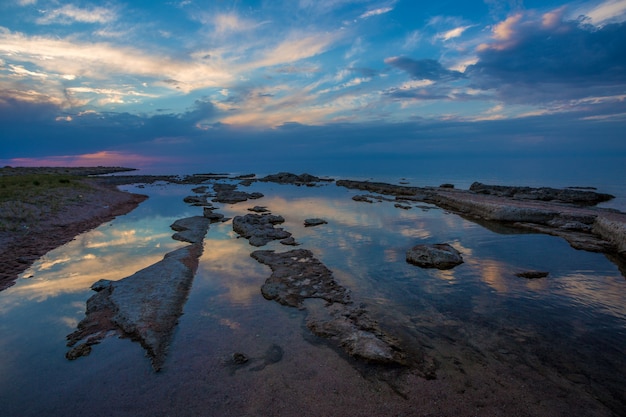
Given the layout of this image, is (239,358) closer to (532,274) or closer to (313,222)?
(532,274)

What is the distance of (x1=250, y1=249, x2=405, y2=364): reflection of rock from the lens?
357 inches

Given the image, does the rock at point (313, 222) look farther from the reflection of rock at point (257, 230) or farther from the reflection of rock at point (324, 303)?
the reflection of rock at point (324, 303)

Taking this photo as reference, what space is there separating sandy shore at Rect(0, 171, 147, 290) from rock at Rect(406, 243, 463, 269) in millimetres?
20771

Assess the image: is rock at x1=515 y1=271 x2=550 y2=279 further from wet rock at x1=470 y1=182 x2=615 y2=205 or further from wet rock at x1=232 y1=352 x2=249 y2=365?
wet rock at x1=470 y1=182 x2=615 y2=205

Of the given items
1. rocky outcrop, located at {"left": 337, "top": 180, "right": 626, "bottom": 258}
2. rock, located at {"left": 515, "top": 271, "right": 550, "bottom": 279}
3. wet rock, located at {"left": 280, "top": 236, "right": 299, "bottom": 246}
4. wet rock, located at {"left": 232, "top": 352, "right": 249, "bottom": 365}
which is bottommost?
wet rock, located at {"left": 232, "top": 352, "right": 249, "bottom": 365}

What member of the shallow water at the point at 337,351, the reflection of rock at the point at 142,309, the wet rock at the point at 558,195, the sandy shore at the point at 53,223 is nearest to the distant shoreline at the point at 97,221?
the sandy shore at the point at 53,223

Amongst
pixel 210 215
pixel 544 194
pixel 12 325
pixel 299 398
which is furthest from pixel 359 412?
pixel 544 194

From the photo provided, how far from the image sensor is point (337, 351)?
9234 millimetres

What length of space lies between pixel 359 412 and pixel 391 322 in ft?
14.7

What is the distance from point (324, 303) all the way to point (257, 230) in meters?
13.1

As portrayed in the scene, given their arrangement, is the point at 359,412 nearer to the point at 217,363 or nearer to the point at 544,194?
the point at 217,363

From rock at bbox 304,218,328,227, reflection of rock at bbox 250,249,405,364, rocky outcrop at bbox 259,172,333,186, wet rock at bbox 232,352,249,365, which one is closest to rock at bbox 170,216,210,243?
reflection of rock at bbox 250,249,405,364

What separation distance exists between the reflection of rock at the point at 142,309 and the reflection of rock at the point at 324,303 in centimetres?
404

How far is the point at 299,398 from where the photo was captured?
7.36 metres
